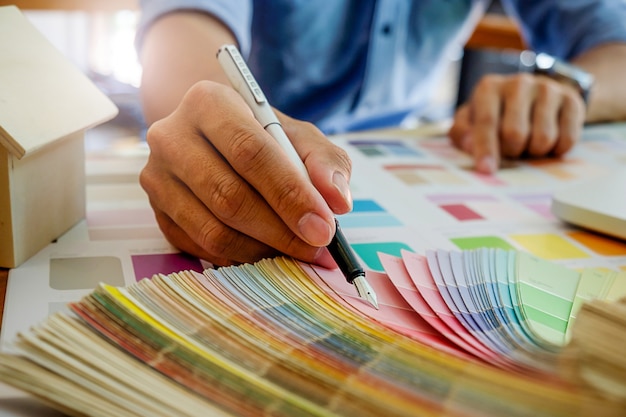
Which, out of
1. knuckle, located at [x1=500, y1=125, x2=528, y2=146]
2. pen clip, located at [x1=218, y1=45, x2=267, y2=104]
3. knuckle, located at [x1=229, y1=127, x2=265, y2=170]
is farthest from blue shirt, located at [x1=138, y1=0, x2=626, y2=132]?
knuckle, located at [x1=229, y1=127, x2=265, y2=170]

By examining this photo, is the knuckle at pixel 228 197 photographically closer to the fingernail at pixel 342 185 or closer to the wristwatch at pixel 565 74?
the fingernail at pixel 342 185

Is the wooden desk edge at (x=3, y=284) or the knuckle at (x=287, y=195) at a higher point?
the knuckle at (x=287, y=195)

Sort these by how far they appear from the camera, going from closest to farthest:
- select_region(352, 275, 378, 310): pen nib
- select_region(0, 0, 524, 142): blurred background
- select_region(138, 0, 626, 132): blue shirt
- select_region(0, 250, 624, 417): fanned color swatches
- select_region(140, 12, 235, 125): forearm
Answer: select_region(0, 250, 624, 417): fanned color swatches, select_region(352, 275, 378, 310): pen nib, select_region(140, 12, 235, 125): forearm, select_region(138, 0, 626, 132): blue shirt, select_region(0, 0, 524, 142): blurred background

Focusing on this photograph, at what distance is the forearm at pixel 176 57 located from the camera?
63 centimetres

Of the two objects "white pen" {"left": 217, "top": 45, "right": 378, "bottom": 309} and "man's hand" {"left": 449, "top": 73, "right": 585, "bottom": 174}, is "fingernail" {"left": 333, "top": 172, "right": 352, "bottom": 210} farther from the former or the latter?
"man's hand" {"left": 449, "top": 73, "right": 585, "bottom": 174}

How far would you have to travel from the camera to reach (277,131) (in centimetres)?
46

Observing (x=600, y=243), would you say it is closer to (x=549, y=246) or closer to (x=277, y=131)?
(x=549, y=246)

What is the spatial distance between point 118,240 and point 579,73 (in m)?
0.71

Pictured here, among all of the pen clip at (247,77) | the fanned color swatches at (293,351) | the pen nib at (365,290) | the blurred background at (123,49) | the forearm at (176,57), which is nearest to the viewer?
the fanned color swatches at (293,351)

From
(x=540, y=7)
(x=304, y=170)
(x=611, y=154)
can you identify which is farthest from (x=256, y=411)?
(x=540, y=7)

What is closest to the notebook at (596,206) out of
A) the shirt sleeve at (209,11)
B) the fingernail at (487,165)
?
the fingernail at (487,165)

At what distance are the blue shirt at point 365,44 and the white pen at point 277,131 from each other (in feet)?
1.56

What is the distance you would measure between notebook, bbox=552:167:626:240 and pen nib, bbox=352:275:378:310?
0.27 m

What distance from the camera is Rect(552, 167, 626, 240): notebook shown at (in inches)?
22.1
